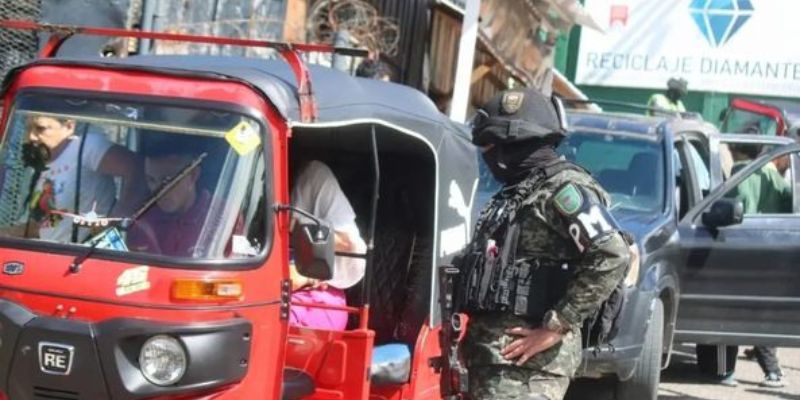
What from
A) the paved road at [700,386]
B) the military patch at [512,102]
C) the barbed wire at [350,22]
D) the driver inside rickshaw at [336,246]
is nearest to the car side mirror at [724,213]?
the paved road at [700,386]

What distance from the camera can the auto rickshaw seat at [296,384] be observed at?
480cm

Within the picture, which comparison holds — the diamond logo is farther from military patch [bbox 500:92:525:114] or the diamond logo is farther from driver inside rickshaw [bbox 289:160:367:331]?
military patch [bbox 500:92:525:114]

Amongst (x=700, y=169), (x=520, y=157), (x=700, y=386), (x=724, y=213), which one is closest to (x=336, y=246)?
(x=520, y=157)

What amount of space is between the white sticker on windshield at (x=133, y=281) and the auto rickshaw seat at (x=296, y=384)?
760mm

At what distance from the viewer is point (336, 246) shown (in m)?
5.50

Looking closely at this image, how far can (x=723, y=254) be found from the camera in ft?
27.0

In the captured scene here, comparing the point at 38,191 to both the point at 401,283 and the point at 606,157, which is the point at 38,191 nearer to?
the point at 401,283

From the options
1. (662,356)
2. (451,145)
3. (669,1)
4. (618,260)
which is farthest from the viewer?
(669,1)

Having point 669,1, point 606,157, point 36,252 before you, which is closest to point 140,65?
point 36,252

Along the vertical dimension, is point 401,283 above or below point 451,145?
below

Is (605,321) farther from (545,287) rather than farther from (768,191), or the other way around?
(768,191)

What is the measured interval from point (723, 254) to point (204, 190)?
4.82 meters

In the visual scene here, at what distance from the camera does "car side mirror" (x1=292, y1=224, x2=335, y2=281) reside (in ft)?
14.4

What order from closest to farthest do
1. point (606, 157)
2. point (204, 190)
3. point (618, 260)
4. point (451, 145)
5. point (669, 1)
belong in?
point (618, 260)
point (204, 190)
point (451, 145)
point (606, 157)
point (669, 1)
